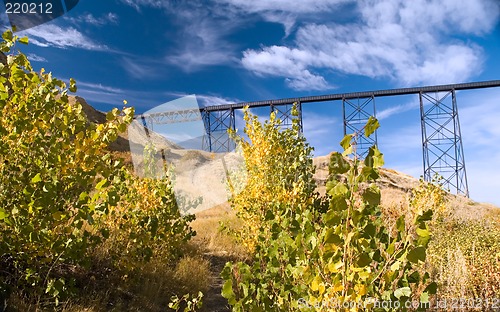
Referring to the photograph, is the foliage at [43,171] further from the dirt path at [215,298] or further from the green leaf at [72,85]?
the dirt path at [215,298]

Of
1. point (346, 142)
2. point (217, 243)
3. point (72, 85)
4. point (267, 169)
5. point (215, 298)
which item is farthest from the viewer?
point (217, 243)

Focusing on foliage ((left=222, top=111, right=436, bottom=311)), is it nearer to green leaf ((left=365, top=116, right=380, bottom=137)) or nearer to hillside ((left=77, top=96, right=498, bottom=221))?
green leaf ((left=365, top=116, right=380, bottom=137))

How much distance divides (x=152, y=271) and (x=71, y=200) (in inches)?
87.8

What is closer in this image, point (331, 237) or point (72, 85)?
point (331, 237)

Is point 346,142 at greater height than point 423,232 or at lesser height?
greater

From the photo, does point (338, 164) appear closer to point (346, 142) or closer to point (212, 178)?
point (346, 142)

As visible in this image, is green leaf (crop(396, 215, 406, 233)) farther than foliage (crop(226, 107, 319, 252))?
No

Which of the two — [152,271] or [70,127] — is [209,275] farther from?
[70,127]

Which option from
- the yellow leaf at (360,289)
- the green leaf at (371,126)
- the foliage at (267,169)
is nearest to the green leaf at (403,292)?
the yellow leaf at (360,289)

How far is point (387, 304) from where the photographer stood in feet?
5.83

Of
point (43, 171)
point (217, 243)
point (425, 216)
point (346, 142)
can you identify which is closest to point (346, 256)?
point (425, 216)

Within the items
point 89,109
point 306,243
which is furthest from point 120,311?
point 89,109

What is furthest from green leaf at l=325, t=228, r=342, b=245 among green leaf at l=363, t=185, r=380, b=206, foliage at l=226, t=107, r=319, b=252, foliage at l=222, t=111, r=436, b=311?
foliage at l=226, t=107, r=319, b=252

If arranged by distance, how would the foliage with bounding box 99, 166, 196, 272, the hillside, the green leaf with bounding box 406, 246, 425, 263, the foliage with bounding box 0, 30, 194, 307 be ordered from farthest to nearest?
the hillside → the foliage with bounding box 99, 166, 196, 272 → the foliage with bounding box 0, 30, 194, 307 → the green leaf with bounding box 406, 246, 425, 263
